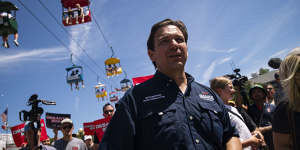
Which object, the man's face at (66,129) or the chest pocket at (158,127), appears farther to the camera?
the man's face at (66,129)

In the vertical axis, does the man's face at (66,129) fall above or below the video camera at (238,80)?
below

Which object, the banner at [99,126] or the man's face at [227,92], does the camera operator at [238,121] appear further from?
the banner at [99,126]

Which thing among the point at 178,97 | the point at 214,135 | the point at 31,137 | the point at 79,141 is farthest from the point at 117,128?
the point at 79,141

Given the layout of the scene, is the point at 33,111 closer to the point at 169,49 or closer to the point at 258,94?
the point at 169,49

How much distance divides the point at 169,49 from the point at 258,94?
3712 mm

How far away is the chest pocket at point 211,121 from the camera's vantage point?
1461 millimetres

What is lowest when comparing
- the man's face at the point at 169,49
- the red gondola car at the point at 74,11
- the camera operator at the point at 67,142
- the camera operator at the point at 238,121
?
the camera operator at the point at 67,142

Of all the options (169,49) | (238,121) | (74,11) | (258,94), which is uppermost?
(74,11)

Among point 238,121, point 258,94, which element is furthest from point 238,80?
point 238,121

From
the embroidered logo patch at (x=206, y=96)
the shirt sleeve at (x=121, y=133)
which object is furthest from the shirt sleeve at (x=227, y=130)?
the shirt sleeve at (x=121, y=133)

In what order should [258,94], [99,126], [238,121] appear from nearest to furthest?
[238,121]
[258,94]
[99,126]

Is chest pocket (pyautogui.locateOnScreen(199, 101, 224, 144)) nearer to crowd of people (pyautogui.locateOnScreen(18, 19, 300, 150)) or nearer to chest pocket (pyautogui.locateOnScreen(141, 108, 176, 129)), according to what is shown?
crowd of people (pyautogui.locateOnScreen(18, 19, 300, 150))

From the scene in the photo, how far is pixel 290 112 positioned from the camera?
180cm

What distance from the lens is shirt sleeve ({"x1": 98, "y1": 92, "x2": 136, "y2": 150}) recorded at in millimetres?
1267
